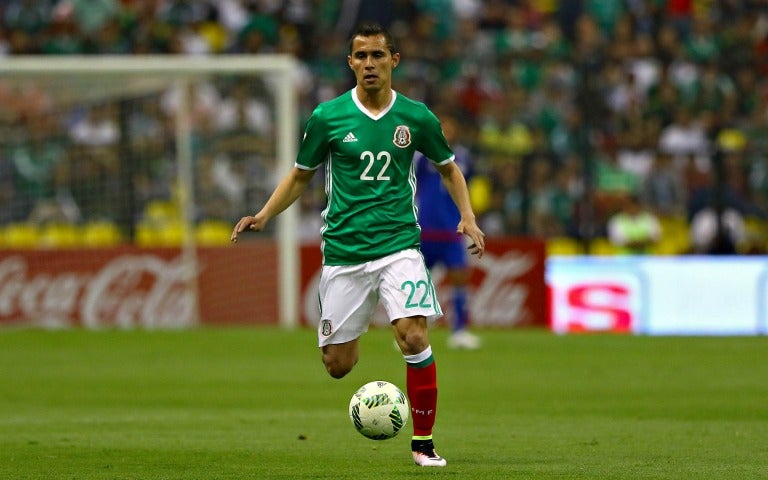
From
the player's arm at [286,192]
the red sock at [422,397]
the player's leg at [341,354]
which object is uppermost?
the player's arm at [286,192]

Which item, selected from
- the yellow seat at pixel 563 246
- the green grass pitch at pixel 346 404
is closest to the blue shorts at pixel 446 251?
the green grass pitch at pixel 346 404

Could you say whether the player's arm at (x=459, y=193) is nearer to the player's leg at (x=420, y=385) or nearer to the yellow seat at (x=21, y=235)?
the player's leg at (x=420, y=385)

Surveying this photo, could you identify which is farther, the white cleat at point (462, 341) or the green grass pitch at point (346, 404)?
the white cleat at point (462, 341)

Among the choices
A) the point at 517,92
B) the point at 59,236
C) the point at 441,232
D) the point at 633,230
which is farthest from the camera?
the point at 517,92

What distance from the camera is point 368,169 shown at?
832 centimetres

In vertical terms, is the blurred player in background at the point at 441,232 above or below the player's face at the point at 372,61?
below

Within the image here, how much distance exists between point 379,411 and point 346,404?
14.2 ft

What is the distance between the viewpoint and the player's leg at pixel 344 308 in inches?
330

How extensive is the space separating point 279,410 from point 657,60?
15.1 m

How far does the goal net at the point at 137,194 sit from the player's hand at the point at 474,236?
43.1 ft

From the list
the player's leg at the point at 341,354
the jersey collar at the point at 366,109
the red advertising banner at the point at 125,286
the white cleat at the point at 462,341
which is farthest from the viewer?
the red advertising banner at the point at 125,286

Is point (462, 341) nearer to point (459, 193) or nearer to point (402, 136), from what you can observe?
point (459, 193)

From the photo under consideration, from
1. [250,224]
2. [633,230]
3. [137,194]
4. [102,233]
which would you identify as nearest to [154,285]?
[102,233]

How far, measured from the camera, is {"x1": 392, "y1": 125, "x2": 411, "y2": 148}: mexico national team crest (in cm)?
832
